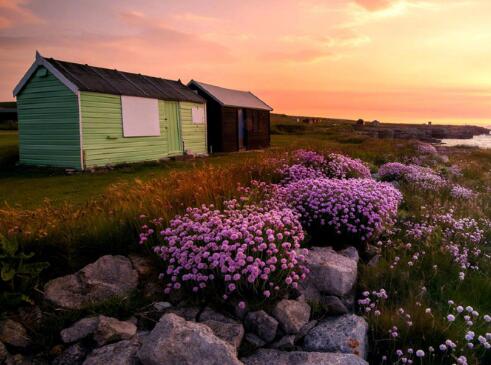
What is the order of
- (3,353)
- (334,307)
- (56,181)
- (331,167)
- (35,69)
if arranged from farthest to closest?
1. (35,69)
2. (56,181)
3. (331,167)
4. (334,307)
5. (3,353)

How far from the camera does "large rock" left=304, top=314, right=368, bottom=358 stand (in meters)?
3.50

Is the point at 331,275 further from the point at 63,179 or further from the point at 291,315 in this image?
the point at 63,179

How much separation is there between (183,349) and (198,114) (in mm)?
22678

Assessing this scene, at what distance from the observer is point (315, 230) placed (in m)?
6.09

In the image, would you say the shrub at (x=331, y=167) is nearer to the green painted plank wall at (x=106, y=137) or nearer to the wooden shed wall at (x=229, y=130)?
the green painted plank wall at (x=106, y=137)

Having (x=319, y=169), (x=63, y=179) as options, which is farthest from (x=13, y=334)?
(x=63, y=179)

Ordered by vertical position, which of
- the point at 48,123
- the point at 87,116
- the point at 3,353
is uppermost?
the point at 87,116

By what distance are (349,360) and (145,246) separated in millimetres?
2736

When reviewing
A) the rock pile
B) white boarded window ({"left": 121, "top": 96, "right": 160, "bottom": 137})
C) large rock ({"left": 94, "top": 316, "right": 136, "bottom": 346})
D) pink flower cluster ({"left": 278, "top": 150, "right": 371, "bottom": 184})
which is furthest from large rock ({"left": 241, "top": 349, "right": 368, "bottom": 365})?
white boarded window ({"left": 121, "top": 96, "right": 160, "bottom": 137})

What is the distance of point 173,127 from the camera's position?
22422 millimetres

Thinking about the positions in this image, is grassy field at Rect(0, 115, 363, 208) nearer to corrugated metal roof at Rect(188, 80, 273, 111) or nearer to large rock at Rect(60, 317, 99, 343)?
large rock at Rect(60, 317, 99, 343)

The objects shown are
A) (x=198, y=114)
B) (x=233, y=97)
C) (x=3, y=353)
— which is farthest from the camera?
(x=233, y=97)

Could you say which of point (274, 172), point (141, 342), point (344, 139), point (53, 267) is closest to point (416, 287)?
point (141, 342)

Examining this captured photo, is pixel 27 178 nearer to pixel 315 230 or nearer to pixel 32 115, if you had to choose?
pixel 32 115
